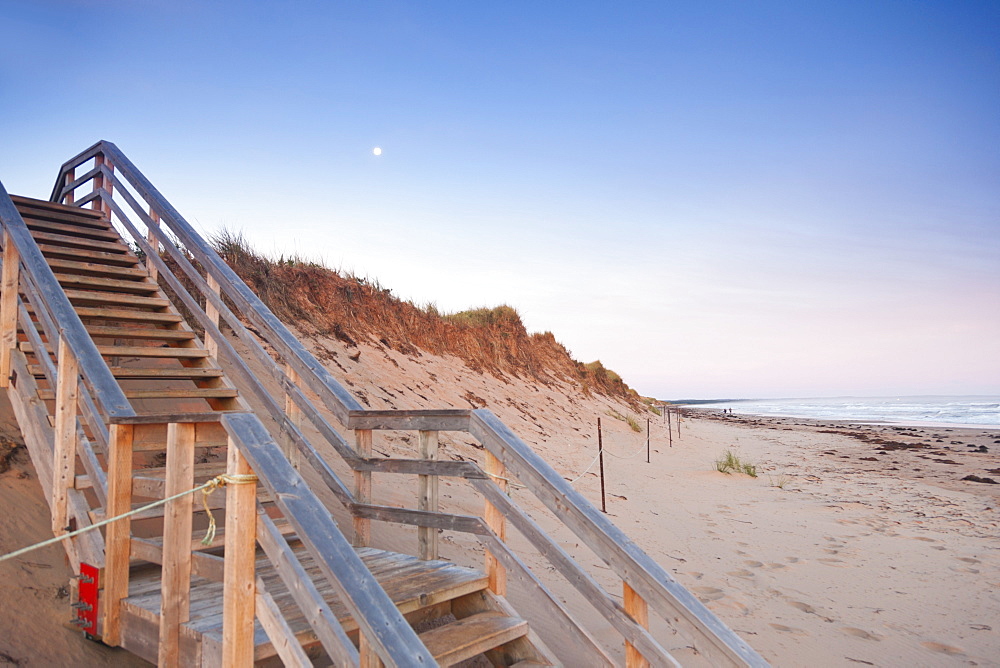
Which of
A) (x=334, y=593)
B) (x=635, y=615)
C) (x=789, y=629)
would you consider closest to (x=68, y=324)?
(x=334, y=593)

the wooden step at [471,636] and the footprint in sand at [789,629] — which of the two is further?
the footprint in sand at [789,629]

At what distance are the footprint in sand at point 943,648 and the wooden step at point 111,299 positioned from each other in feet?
25.1

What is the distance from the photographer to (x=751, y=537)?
24.5 feet

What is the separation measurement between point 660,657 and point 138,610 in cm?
240

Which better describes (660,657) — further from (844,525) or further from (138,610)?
(844,525)

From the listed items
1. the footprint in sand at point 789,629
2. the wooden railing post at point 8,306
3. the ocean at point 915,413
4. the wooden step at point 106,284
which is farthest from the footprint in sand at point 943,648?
the ocean at point 915,413

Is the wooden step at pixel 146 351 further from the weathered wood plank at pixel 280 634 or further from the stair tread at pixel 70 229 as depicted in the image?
the weathered wood plank at pixel 280 634

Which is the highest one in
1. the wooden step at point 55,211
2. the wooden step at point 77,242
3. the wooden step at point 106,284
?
the wooden step at point 55,211

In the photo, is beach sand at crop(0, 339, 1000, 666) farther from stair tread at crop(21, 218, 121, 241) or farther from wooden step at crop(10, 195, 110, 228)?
wooden step at crop(10, 195, 110, 228)

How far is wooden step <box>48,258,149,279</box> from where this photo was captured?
571cm

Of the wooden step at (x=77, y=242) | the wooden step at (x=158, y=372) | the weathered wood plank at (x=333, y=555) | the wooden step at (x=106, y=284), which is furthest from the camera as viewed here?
the wooden step at (x=77, y=242)

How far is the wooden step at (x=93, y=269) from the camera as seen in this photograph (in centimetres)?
571

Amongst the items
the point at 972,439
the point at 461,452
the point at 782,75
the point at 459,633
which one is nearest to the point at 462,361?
the point at 461,452

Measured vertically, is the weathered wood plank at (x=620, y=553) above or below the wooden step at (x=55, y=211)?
below
